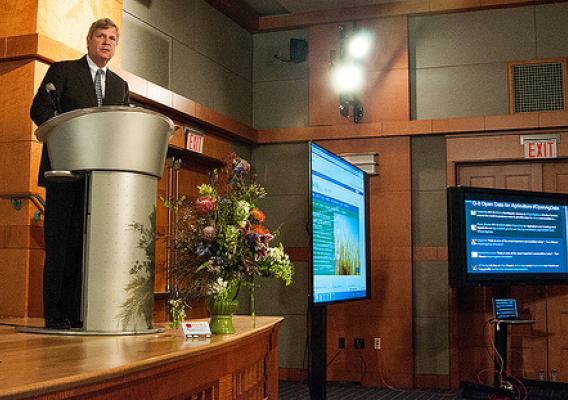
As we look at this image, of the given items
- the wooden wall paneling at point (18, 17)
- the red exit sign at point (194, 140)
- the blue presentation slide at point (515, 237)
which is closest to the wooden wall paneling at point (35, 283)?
the wooden wall paneling at point (18, 17)

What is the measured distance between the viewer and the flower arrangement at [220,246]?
264cm

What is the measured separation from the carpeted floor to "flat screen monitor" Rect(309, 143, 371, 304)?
57.9 inches

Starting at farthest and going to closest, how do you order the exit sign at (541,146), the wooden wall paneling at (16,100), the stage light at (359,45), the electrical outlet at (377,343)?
the stage light at (359,45)
the electrical outlet at (377,343)
the exit sign at (541,146)
the wooden wall paneling at (16,100)

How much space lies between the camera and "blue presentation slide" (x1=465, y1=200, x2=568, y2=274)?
5.39 m

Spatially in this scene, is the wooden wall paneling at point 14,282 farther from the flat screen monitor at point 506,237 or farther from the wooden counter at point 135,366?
the flat screen monitor at point 506,237

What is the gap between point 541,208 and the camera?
5.70 m

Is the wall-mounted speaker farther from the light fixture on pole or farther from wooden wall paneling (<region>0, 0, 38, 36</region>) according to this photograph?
wooden wall paneling (<region>0, 0, 38, 36</region>)

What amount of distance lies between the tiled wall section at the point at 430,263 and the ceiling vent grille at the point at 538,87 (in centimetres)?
77

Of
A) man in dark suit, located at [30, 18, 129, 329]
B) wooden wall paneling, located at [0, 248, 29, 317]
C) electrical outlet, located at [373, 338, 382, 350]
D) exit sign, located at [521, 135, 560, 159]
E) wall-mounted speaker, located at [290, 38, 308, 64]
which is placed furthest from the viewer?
wall-mounted speaker, located at [290, 38, 308, 64]

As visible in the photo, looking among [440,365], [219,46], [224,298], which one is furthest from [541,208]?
[224,298]

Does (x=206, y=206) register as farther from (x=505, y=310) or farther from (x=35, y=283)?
(x=505, y=310)

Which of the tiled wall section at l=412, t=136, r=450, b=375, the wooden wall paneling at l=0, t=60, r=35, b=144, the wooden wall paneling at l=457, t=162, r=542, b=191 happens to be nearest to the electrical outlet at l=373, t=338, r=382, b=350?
the tiled wall section at l=412, t=136, r=450, b=375

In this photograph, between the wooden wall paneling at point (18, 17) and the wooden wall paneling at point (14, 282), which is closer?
the wooden wall paneling at point (14, 282)

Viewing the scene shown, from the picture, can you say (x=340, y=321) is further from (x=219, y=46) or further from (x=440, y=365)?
(x=219, y=46)
